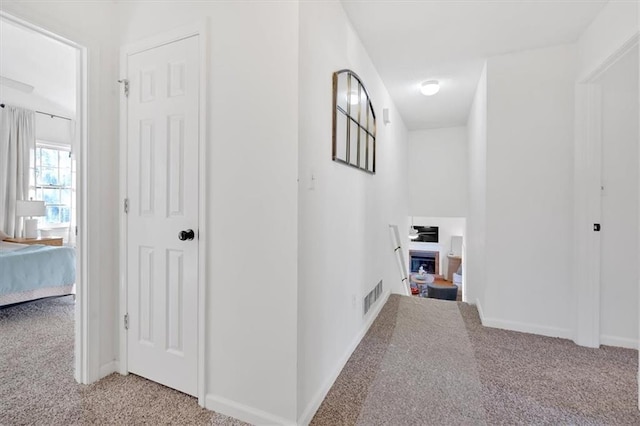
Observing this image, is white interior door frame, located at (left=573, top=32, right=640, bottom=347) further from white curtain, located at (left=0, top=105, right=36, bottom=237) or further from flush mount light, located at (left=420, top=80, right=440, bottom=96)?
white curtain, located at (left=0, top=105, right=36, bottom=237)

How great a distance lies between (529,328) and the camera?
267cm

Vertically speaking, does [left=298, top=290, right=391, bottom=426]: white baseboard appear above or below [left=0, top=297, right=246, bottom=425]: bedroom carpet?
above

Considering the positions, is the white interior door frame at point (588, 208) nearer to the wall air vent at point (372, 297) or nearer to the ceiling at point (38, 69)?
the wall air vent at point (372, 297)

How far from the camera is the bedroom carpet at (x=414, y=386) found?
157 cm

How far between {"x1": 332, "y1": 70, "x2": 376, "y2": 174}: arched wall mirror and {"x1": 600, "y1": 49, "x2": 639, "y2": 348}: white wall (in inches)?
70.1

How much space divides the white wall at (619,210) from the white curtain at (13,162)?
7.25 meters

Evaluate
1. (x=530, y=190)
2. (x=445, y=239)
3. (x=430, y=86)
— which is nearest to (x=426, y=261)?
(x=445, y=239)

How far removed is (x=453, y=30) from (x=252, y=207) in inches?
86.0

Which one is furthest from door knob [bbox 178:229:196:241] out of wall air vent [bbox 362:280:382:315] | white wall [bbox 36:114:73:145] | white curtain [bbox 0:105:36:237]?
white wall [bbox 36:114:73:145]

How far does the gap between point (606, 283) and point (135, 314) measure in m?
3.44

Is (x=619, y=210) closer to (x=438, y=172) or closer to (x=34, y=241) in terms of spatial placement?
(x=438, y=172)

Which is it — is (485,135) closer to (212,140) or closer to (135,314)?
(212,140)

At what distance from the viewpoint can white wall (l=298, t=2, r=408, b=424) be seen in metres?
1.50

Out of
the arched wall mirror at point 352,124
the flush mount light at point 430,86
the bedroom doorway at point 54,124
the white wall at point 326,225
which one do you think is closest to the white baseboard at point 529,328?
the white wall at point 326,225
